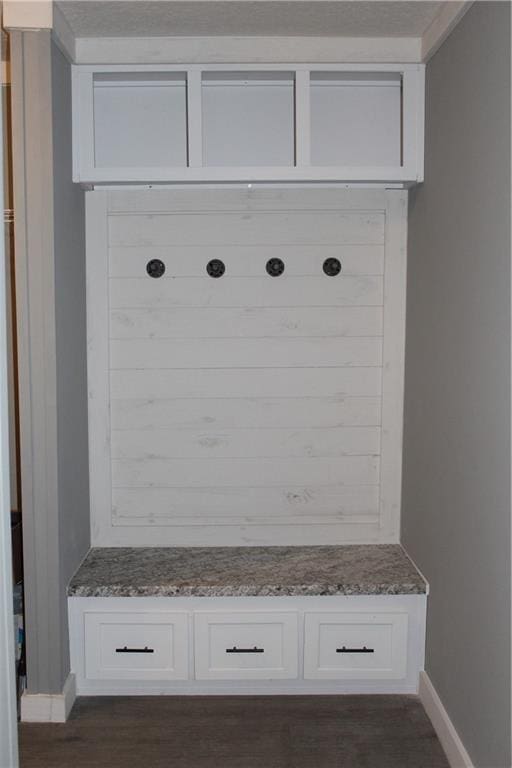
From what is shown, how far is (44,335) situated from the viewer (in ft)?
8.70

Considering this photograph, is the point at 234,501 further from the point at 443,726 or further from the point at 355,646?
the point at 443,726

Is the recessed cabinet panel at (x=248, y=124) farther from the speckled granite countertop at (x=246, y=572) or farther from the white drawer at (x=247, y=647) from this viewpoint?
the white drawer at (x=247, y=647)

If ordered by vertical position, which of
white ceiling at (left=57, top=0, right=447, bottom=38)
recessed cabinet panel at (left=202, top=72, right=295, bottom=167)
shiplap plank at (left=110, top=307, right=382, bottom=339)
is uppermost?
white ceiling at (left=57, top=0, right=447, bottom=38)

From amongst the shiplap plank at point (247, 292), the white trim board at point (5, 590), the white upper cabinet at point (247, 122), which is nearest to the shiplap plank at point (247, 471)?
the shiplap plank at point (247, 292)

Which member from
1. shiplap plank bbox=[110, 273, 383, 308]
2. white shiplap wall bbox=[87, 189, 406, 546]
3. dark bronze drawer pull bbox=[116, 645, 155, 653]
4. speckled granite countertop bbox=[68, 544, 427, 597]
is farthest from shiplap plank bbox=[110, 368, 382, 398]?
dark bronze drawer pull bbox=[116, 645, 155, 653]

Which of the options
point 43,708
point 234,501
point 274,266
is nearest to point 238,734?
point 43,708

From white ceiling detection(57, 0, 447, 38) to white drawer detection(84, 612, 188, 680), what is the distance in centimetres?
222

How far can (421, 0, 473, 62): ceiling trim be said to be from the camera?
94.6 inches

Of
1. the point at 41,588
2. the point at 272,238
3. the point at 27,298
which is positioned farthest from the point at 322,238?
the point at 41,588

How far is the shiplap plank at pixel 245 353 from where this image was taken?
3262mm

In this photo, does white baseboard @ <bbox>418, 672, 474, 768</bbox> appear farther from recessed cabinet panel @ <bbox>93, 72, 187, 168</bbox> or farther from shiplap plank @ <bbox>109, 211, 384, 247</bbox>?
recessed cabinet panel @ <bbox>93, 72, 187, 168</bbox>

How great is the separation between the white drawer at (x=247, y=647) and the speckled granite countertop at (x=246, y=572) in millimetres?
133

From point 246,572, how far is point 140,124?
192cm

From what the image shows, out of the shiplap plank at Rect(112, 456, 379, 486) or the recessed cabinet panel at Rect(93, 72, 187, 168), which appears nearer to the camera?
the recessed cabinet panel at Rect(93, 72, 187, 168)
